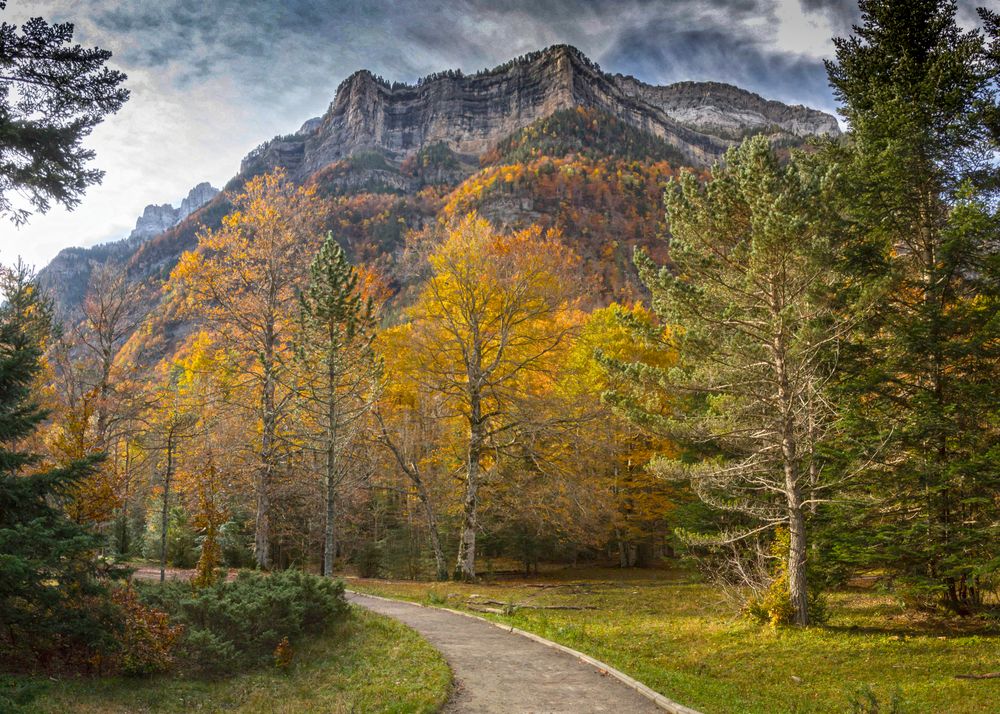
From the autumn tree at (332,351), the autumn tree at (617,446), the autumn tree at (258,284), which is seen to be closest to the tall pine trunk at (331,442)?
the autumn tree at (332,351)

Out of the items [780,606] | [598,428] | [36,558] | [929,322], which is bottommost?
[780,606]

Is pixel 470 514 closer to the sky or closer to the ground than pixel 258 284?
closer to the ground

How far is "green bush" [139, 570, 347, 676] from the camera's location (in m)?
9.07

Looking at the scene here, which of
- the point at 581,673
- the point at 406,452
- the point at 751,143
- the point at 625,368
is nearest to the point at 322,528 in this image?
the point at 406,452

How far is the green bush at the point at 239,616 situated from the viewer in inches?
357

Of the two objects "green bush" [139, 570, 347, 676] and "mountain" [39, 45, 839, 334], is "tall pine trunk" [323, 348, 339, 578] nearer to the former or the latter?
"green bush" [139, 570, 347, 676]

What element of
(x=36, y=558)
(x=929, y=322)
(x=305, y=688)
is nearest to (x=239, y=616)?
(x=305, y=688)

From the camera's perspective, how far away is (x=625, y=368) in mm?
14031

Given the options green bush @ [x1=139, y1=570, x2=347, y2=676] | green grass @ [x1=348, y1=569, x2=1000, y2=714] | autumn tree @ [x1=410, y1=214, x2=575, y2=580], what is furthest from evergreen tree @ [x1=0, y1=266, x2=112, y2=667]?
autumn tree @ [x1=410, y1=214, x2=575, y2=580]

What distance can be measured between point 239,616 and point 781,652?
974cm

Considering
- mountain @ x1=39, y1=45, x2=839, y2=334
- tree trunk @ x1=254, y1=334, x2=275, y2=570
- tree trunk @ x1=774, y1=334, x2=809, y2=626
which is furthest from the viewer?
mountain @ x1=39, y1=45, x2=839, y2=334

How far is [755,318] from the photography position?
44.1 feet

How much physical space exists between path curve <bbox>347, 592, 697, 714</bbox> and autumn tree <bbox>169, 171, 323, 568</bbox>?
40.1 feet

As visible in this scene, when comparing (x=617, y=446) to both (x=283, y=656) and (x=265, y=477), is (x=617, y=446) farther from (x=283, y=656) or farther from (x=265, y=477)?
(x=283, y=656)
